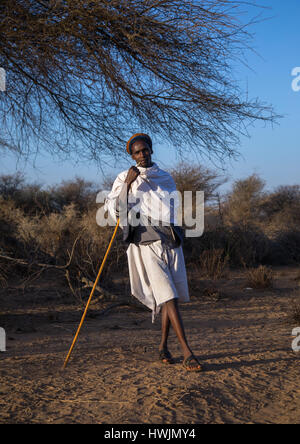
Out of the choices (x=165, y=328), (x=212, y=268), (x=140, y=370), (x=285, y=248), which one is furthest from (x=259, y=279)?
(x=285, y=248)

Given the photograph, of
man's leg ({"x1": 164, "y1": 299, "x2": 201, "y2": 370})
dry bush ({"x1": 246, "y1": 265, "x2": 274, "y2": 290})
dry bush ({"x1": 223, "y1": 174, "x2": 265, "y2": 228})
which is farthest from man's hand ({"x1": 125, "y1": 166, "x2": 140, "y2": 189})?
dry bush ({"x1": 223, "y1": 174, "x2": 265, "y2": 228})

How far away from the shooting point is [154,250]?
3848 mm

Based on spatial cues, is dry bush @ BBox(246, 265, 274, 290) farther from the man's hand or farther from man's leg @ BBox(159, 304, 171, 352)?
the man's hand

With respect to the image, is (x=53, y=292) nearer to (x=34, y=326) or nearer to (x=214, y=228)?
(x=34, y=326)

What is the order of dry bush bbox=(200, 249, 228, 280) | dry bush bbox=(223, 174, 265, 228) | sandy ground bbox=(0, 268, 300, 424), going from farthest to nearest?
dry bush bbox=(223, 174, 265, 228) → dry bush bbox=(200, 249, 228, 280) → sandy ground bbox=(0, 268, 300, 424)

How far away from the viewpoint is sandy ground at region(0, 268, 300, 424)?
110 inches

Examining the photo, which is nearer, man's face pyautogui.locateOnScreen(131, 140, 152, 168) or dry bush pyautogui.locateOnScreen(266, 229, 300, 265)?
man's face pyautogui.locateOnScreen(131, 140, 152, 168)

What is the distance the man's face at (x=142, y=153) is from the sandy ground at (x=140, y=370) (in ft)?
5.79

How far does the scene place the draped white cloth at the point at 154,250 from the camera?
149 inches

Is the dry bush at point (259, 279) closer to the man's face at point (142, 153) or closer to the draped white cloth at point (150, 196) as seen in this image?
the draped white cloth at point (150, 196)

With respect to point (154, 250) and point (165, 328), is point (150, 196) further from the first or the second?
point (165, 328)

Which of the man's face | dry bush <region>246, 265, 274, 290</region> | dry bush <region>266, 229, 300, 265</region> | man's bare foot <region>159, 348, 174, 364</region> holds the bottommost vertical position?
man's bare foot <region>159, 348, 174, 364</region>

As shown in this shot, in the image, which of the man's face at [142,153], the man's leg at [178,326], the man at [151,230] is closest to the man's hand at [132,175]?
the man at [151,230]

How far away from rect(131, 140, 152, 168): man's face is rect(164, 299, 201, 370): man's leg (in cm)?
124
